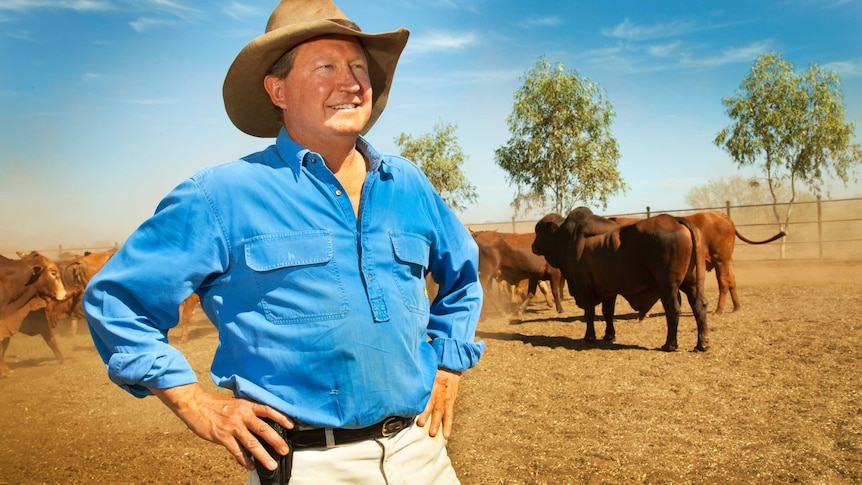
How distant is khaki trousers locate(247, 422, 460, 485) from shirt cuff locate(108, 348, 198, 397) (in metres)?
0.38

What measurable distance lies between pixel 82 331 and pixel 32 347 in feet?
6.83

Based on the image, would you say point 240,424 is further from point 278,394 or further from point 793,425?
point 793,425

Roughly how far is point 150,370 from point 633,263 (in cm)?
849

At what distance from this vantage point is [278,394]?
5.53 ft

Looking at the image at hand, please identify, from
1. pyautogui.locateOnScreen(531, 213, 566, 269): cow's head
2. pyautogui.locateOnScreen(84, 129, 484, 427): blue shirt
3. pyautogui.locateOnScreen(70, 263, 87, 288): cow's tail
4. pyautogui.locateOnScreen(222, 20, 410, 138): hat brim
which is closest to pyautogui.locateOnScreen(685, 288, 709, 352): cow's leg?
pyautogui.locateOnScreen(531, 213, 566, 269): cow's head

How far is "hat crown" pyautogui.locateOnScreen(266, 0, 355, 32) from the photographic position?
2014mm

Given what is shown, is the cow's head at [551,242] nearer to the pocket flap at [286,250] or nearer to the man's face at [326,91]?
the man's face at [326,91]

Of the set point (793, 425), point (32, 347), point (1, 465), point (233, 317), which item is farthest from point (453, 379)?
point (32, 347)

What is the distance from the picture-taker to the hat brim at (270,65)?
189 centimetres

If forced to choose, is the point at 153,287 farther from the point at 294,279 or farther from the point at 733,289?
the point at 733,289

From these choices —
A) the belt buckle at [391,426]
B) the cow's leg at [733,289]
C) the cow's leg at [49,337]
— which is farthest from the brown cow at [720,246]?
the belt buckle at [391,426]

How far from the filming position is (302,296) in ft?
5.57

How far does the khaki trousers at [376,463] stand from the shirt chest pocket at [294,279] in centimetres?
39

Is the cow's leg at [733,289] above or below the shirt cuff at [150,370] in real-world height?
below
